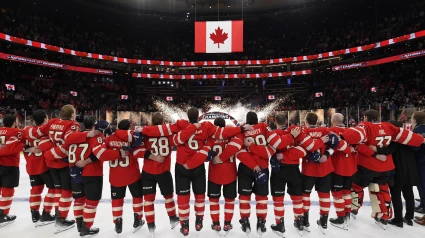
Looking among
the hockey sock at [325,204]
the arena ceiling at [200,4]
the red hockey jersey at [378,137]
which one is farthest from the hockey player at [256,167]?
the arena ceiling at [200,4]

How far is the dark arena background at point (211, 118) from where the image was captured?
393 centimetres

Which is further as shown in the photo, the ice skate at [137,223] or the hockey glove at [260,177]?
the ice skate at [137,223]

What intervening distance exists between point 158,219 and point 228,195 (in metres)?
1.53

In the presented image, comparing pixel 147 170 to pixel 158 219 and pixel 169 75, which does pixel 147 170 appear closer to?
pixel 158 219

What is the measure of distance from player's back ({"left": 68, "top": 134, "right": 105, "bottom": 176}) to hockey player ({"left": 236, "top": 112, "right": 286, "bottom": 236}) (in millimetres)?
2213

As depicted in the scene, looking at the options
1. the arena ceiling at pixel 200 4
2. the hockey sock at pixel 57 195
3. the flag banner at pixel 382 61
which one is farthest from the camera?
the arena ceiling at pixel 200 4

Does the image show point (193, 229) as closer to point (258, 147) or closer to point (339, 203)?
point (258, 147)

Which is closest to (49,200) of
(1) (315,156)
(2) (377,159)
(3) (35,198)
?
(3) (35,198)

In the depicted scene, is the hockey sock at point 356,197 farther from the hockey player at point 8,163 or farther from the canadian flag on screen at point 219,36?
the canadian flag on screen at point 219,36

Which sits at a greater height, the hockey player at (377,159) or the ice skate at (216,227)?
the hockey player at (377,159)

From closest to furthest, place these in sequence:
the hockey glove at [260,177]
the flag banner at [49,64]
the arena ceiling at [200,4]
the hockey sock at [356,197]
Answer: the hockey glove at [260,177] < the hockey sock at [356,197] < the flag banner at [49,64] < the arena ceiling at [200,4]

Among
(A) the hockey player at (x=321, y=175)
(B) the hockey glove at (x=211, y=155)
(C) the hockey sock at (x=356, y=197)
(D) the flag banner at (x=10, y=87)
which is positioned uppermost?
(D) the flag banner at (x=10, y=87)

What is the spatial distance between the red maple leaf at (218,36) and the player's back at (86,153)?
1356 cm

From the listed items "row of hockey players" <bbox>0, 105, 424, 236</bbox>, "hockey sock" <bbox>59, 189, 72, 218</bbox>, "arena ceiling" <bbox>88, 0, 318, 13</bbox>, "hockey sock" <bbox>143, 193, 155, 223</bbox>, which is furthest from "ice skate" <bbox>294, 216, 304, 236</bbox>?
"arena ceiling" <bbox>88, 0, 318, 13</bbox>
